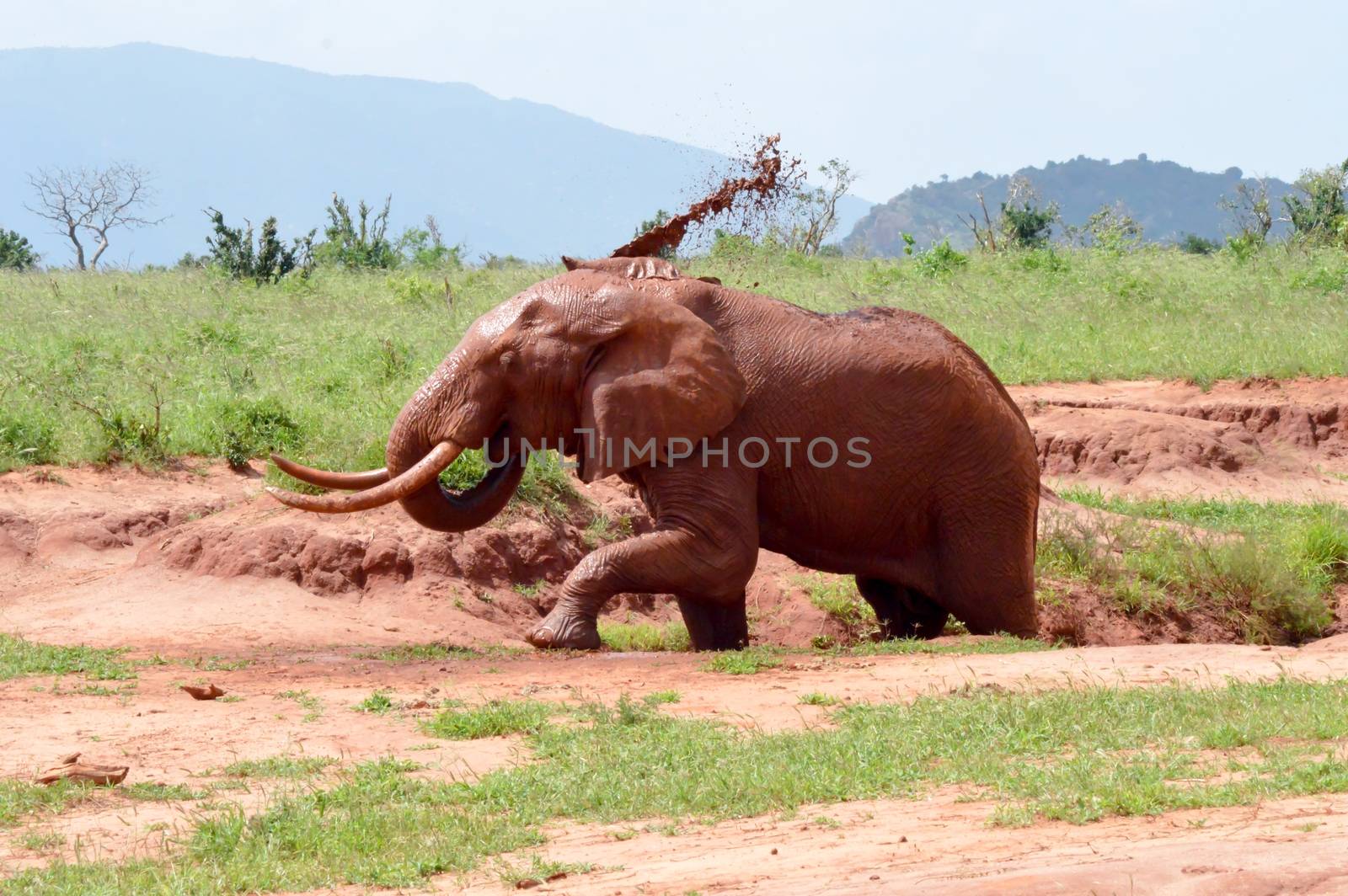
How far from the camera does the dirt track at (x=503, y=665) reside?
14.3ft

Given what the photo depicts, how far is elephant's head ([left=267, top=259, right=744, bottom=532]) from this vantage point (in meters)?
8.42

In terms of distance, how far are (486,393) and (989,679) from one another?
3.08 metres

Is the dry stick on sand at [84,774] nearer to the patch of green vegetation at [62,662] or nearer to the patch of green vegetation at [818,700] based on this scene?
the patch of green vegetation at [62,662]

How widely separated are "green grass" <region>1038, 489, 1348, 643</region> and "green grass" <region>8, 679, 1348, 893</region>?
492 cm

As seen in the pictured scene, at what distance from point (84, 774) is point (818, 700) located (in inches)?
115

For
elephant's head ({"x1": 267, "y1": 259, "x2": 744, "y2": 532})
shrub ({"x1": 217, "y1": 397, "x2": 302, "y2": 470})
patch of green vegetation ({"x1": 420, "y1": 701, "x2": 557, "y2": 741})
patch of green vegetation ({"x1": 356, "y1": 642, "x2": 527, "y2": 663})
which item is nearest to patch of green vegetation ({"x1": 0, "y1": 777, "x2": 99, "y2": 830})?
patch of green vegetation ({"x1": 420, "y1": 701, "x2": 557, "y2": 741})

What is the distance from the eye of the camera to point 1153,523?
41.5 feet

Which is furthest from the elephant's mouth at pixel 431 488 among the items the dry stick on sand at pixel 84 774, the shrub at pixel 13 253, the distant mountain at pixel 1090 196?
the distant mountain at pixel 1090 196

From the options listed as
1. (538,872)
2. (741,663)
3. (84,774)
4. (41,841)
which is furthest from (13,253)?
(538,872)

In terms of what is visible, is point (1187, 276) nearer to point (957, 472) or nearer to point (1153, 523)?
point (1153, 523)

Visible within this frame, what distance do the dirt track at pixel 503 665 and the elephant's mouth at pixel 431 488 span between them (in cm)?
83

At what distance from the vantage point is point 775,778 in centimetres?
527

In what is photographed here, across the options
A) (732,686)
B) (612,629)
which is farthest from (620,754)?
(612,629)

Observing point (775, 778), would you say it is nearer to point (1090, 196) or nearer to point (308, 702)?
point (308, 702)
